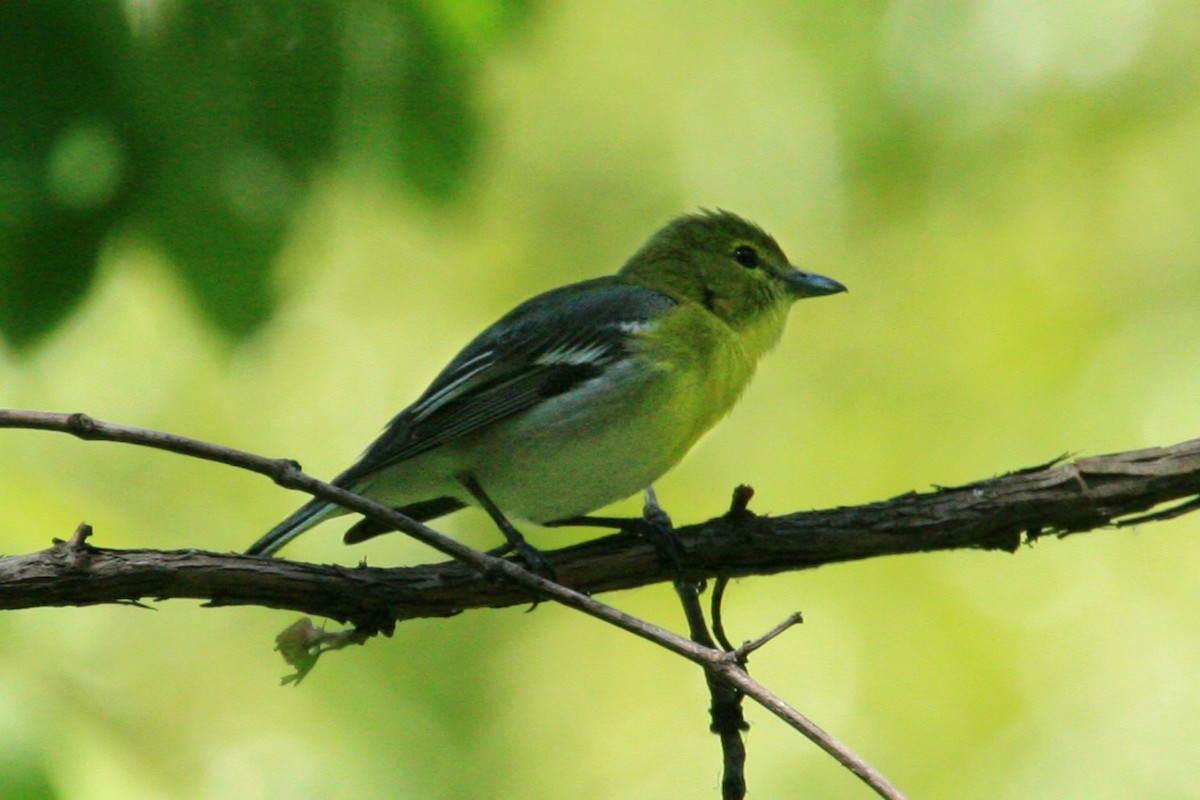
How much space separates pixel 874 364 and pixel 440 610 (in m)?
3.44

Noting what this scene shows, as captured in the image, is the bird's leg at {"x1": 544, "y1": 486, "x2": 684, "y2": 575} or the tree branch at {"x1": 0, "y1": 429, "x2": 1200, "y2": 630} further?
the bird's leg at {"x1": 544, "y1": 486, "x2": 684, "y2": 575}

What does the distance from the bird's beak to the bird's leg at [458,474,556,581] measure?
158 cm

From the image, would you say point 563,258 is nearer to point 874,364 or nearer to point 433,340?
point 433,340

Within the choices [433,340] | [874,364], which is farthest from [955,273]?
[433,340]

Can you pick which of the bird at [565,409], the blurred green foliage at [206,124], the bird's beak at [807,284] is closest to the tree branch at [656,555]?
the bird at [565,409]

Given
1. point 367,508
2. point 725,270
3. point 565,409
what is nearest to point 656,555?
point 565,409

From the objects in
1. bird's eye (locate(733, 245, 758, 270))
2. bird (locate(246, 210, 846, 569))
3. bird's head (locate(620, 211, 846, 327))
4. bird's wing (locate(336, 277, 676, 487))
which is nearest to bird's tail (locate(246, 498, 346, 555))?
bird (locate(246, 210, 846, 569))

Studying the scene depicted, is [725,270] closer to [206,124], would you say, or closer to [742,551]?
[742,551]

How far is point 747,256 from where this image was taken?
5.04m

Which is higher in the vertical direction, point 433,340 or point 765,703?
point 433,340

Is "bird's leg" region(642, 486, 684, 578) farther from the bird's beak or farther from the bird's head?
the bird's beak

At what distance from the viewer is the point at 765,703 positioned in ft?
7.24

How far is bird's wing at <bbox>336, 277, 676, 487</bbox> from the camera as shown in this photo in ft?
13.7

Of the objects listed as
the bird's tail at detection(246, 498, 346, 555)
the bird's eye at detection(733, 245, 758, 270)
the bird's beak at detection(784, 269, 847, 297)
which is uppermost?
the bird's eye at detection(733, 245, 758, 270)
